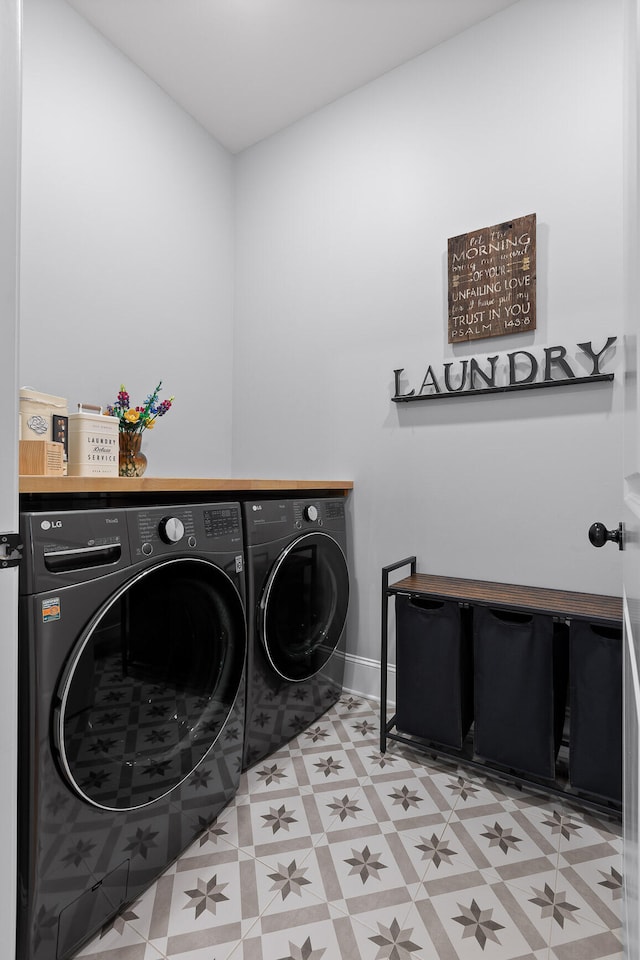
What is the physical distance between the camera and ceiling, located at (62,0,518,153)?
74.3 inches

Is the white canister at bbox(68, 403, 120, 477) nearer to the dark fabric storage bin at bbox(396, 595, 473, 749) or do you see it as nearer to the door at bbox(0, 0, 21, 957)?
the door at bbox(0, 0, 21, 957)

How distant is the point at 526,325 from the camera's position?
1805 mm

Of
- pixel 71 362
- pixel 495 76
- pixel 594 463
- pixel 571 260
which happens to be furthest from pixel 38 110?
pixel 594 463

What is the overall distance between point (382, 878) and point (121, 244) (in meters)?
2.43

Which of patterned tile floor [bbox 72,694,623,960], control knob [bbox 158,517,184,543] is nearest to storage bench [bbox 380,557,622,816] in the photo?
patterned tile floor [bbox 72,694,623,960]

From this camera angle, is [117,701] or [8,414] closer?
[8,414]

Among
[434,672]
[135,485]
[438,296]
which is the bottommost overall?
[434,672]

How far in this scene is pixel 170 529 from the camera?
1151mm

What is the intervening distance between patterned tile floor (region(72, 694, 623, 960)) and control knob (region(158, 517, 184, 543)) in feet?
2.77

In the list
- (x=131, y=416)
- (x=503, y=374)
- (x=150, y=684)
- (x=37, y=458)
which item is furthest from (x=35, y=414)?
(x=503, y=374)

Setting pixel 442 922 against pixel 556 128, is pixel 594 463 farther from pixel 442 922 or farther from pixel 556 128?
pixel 442 922

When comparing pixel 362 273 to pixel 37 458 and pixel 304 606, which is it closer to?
pixel 304 606

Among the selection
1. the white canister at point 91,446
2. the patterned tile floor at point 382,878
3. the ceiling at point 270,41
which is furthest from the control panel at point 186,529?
the ceiling at point 270,41

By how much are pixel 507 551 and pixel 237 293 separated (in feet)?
6.45
